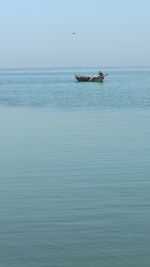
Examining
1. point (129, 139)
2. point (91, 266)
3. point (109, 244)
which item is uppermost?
point (129, 139)

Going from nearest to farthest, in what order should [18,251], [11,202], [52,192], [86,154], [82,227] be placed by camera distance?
[18,251] → [82,227] → [11,202] → [52,192] → [86,154]

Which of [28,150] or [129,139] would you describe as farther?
[129,139]

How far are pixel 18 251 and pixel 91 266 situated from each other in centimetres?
150

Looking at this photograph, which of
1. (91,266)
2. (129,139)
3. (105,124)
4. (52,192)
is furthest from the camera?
(105,124)

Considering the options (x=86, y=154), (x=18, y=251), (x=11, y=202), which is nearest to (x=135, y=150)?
(x=86, y=154)

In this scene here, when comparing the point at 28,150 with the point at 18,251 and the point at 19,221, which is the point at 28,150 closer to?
the point at 19,221

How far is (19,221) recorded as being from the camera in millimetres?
13008

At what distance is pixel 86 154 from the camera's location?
73.4 ft

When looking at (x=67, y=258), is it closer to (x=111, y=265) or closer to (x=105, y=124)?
(x=111, y=265)

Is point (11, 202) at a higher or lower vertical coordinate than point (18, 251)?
higher

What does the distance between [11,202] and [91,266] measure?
185 inches

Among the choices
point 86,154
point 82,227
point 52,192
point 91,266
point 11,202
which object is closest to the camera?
point 91,266

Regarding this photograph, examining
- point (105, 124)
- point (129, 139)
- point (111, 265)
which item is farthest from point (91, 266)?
point (105, 124)

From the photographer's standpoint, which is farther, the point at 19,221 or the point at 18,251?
the point at 19,221
